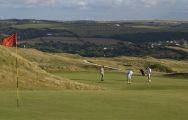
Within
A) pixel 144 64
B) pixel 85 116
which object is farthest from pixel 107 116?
pixel 144 64

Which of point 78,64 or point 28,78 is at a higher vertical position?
point 28,78

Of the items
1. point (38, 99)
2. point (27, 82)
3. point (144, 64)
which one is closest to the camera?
point (38, 99)

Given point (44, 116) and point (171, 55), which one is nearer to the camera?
point (44, 116)

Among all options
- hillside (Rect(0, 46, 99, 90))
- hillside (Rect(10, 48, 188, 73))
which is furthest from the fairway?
hillside (Rect(10, 48, 188, 73))

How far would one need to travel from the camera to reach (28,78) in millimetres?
42750

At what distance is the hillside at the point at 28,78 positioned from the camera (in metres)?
40.8

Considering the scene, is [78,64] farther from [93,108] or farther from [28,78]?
[93,108]

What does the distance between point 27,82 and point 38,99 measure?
1331cm

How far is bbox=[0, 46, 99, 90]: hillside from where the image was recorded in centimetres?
4075

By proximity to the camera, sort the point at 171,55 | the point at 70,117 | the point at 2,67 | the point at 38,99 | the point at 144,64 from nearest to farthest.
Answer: the point at 70,117 < the point at 38,99 < the point at 2,67 < the point at 144,64 < the point at 171,55

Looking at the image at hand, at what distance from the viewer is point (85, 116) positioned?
74.1 feet

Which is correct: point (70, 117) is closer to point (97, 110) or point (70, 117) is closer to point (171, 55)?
point (97, 110)

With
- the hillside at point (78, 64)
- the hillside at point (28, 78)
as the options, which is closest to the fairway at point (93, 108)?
the hillside at point (28, 78)

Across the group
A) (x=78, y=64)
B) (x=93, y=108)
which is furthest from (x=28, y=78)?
(x=78, y=64)
